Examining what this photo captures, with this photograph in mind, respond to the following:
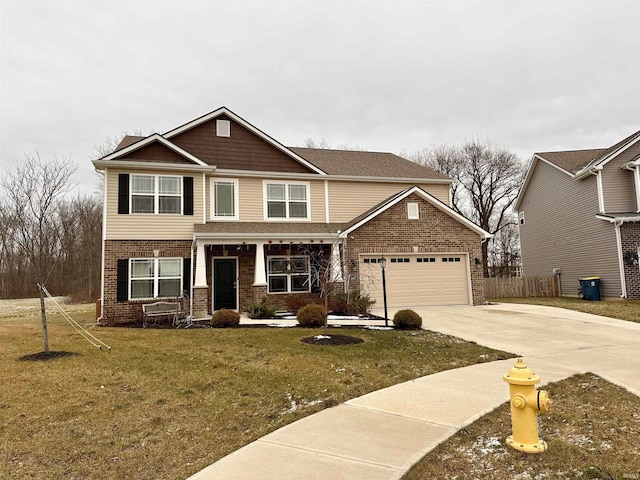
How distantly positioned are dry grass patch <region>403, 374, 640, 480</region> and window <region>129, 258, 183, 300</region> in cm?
1221

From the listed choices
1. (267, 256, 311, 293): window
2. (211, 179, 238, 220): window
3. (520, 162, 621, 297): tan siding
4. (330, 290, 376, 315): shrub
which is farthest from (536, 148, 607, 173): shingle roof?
(211, 179, 238, 220): window

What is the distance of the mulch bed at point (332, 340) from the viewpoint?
29.7ft

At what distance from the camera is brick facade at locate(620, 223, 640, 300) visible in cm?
1830

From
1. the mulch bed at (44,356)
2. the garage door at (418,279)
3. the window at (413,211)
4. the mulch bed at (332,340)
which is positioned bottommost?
the mulch bed at (332,340)

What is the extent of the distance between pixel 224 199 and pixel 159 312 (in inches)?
196

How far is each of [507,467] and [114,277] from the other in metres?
13.7

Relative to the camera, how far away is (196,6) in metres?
12.0

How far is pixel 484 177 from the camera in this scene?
122 ft

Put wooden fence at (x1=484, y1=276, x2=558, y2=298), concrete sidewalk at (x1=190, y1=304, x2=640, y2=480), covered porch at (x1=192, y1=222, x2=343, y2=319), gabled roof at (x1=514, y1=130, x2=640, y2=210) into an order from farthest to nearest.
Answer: wooden fence at (x1=484, y1=276, x2=558, y2=298)
gabled roof at (x1=514, y1=130, x2=640, y2=210)
covered porch at (x1=192, y1=222, x2=343, y2=319)
concrete sidewalk at (x1=190, y1=304, x2=640, y2=480)

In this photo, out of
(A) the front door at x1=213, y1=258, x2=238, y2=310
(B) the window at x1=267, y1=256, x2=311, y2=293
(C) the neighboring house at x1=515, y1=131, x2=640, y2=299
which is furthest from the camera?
(C) the neighboring house at x1=515, y1=131, x2=640, y2=299

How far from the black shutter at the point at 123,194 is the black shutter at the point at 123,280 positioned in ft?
5.63

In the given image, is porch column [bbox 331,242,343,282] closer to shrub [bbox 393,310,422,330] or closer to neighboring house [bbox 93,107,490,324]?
neighboring house [bbox 93,107,490,324]

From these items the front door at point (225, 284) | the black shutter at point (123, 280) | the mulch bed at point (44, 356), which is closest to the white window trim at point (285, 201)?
the front door at point (225, 284)

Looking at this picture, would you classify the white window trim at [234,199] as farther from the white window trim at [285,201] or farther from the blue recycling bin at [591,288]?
the blue recycling bin at [591,288]
